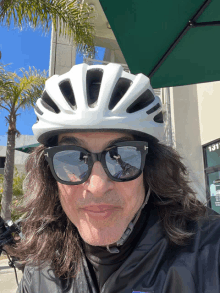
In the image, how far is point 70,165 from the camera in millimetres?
1125

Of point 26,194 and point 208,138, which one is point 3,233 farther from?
point 208,138

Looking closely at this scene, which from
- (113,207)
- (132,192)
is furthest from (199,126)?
(113,207)

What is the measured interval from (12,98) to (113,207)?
23.3 feet

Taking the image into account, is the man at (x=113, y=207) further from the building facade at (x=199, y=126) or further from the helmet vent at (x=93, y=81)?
the building facade at (x=199, y=126)

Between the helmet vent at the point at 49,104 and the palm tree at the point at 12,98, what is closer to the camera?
the helmet vent at the point at 49,104

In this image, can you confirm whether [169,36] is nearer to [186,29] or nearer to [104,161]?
[186,29]

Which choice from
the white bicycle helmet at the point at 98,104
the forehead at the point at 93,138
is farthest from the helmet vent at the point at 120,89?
the forehead at the point at 93,138

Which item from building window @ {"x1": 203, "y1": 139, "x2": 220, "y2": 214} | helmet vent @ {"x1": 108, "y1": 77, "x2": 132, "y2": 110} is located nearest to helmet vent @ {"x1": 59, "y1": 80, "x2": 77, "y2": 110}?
helmet vent @ {"x1": 108, "y1": 77, "x2": 132, "y2": 110}

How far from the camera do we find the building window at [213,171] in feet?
18.6

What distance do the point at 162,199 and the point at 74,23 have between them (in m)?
5.46

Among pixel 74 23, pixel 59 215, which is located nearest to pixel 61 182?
pixel 59 215

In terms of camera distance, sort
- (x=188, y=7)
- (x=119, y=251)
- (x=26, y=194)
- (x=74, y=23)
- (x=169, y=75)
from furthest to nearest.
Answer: (x=74, y=23), (x=169, y=75), (x=188, y=7), (x=26, y=194), (x=119, y=251)

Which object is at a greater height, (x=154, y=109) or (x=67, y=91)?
(x=67, y=91)

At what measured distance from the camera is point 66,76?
4.49 ft
